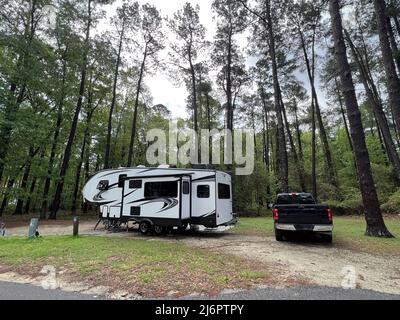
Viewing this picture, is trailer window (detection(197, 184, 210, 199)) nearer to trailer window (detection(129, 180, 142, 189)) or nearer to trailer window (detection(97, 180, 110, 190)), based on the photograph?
trailer window (detection(129, 180, 142, 189))

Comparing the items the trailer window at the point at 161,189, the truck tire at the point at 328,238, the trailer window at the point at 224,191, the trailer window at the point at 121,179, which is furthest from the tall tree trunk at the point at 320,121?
the trailer window at the point at 121,179

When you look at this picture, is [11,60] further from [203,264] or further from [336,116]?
[336,116]

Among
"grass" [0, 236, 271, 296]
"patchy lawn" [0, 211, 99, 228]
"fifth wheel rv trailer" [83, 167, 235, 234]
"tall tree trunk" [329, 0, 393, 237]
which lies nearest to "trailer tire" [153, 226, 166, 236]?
"fifth wheel rv trailer" [83, 167, 235, 234]

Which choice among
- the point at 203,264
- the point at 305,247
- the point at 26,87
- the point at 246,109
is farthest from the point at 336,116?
the point at 26,87

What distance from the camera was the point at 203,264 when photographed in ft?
18.3

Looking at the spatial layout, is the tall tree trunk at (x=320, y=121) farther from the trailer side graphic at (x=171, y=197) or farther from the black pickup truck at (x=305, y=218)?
the black pickup truck at (x=305, y=218)

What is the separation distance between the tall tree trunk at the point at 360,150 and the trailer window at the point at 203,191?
5.67 metres

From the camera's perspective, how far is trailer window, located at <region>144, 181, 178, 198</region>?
34.8 ft

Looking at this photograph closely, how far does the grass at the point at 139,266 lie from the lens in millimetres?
4383

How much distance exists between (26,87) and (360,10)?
22.2m

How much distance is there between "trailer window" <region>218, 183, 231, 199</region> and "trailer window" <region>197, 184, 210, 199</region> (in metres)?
0.53
